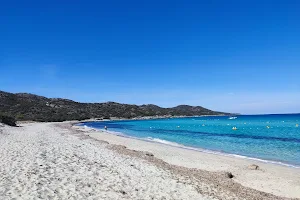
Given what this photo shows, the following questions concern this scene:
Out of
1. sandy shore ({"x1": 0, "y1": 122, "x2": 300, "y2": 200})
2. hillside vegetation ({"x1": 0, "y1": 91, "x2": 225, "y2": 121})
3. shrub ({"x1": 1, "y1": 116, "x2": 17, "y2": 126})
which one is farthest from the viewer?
hillside vegetation ({"x1": 0, "y1": 91, "x2": 225, "y2": 121})

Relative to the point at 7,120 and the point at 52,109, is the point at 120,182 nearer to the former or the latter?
the point at 7,120

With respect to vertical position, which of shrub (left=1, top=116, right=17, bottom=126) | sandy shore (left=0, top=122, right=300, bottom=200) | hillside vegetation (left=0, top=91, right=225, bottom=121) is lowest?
sandy shore (left=0, top=122, right=300, bottom=200)

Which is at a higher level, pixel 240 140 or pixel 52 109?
pixel 52 109

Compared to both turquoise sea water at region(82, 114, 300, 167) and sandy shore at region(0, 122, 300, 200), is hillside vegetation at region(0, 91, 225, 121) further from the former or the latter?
sandy shore at region(0, 122, 300, 200)

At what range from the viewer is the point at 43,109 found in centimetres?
13225

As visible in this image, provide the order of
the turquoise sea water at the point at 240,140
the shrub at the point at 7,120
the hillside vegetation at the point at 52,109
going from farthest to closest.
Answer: the hillside vegetation at the point at 52,109 < the shrub at the point at 7,120 < the turquoise sea water at the point at 240,140

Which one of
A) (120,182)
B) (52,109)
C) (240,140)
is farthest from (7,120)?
(52,109)

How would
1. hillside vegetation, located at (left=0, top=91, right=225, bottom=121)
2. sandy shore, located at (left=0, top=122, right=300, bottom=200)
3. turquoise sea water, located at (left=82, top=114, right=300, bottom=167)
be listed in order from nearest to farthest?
sandy shore, located at (left=0, top=122, right=300, bottom=200), turquoise sea water, located at (left=82, top=114, right=300, bottom=167), hillside vegetation, located at (left=0, top=91, right=225, bottom=121)

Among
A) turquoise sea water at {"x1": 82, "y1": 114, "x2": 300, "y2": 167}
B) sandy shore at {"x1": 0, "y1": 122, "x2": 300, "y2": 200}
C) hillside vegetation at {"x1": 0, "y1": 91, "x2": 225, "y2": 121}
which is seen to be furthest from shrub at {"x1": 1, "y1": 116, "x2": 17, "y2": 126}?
sandy shore at {"x1": 0, "y1": 122, "x2": 300, "y2": 200}

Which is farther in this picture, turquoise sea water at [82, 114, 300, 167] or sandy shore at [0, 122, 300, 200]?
turquoise sea water at [82, 114, 300, 167]

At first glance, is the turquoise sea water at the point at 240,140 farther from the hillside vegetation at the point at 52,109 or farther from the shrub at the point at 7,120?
the hillside vegetation at the point at 52,109

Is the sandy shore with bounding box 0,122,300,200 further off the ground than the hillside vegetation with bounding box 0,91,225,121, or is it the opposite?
the hillside vegetation with bounding box 0,91,225,121

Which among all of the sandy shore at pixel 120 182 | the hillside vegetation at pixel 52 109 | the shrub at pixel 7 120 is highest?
the hillside vegetation at pixel 52 109

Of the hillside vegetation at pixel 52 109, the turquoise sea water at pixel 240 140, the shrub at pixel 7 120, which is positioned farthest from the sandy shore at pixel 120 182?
the hillside vegetation at pixel 52 109
